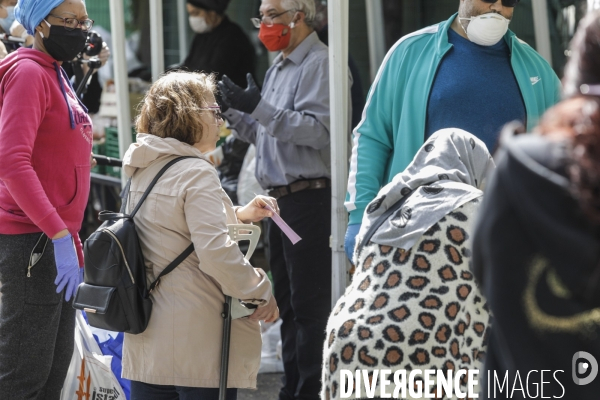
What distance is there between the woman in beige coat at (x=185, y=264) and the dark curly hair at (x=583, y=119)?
63.3 inches

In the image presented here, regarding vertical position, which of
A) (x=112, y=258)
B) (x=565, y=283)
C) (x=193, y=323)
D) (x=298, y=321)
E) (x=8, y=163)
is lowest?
(x=298, y=321)

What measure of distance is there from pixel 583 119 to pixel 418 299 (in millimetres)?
1094

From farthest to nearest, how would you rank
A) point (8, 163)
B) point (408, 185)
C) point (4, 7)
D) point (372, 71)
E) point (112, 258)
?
point (372, 71)
point (4, 7)
point (8, 163)
point (112, 258)
point (408, 185)

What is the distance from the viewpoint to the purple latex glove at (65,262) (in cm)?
315

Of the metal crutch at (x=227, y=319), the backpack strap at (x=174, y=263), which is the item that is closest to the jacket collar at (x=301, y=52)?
the metal crutch at (x=227, y=319)

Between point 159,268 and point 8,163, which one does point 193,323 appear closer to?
point 159,268

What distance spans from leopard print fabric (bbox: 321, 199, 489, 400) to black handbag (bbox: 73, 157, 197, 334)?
800mm

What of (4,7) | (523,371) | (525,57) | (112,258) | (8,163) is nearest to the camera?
(523,371)

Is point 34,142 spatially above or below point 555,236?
below

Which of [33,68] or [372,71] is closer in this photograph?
[33,68]

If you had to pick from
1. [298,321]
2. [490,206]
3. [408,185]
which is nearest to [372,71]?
[298,321]

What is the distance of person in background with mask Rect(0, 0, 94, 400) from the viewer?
3078mm

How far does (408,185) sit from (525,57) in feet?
4.45

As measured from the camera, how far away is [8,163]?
120 inches
